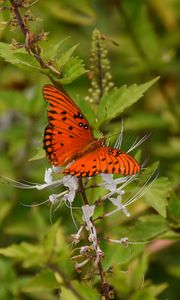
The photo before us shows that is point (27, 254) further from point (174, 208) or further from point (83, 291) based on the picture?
point (174, 208)

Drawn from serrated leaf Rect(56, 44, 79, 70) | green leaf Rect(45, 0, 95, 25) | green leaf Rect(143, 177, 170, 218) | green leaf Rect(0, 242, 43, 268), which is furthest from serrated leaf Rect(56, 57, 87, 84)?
green leaf Rect(45, 0, 95, 25)

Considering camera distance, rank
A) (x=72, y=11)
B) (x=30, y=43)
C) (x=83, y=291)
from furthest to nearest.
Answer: (x=72, y=11) → (x=30, y=43) → (x=83, y=291)

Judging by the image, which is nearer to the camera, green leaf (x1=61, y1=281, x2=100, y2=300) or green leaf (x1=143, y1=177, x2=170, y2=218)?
green leaf (x1=61, y1=281, x2=100, y2=300)

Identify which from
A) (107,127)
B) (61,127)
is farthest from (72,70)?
(107,127)

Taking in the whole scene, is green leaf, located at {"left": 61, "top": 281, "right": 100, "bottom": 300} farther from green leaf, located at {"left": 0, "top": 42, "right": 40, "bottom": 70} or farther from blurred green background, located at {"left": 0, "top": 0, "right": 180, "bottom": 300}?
blurred green background, located at {"left": 0, "top": 0, "right": 180, "bottom": 300}

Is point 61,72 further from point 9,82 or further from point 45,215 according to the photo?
point 9,82

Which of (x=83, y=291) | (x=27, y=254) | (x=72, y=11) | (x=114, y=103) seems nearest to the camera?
(x=27, y=254)
